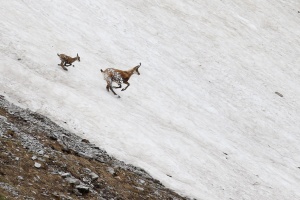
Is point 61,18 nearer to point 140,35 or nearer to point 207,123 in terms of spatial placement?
point 140,35

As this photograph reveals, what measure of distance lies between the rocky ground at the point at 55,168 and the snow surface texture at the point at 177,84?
112cm

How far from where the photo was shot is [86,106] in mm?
18875

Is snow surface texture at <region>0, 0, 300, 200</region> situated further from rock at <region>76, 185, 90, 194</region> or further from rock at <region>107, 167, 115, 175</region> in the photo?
rock at <region>76, 185, 90, 194</region>

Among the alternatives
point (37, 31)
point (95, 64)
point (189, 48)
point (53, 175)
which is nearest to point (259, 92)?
point (189, 48)

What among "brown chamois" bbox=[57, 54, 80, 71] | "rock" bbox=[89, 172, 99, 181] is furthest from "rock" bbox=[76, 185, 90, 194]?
"brown chamois" bbox=[57, 54, 80, 71]

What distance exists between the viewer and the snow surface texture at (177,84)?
713 inches

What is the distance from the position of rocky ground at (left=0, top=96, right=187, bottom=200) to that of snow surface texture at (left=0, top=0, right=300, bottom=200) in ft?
3.67

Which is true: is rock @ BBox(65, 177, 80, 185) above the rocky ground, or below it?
above

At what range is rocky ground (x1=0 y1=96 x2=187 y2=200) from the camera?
1147cm

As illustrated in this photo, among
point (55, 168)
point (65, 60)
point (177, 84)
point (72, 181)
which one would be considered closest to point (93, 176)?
point (72, 181)

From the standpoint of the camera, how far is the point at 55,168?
12.8 metres

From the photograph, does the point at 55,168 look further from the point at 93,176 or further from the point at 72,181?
the point at 93,176

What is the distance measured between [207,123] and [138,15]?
1303 cm

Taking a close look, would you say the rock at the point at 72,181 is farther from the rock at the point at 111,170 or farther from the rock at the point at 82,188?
the rock at the point at 111,170
